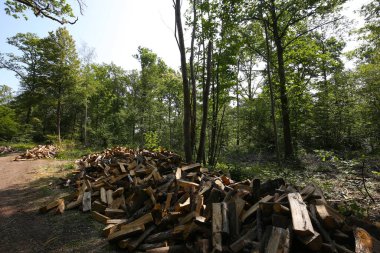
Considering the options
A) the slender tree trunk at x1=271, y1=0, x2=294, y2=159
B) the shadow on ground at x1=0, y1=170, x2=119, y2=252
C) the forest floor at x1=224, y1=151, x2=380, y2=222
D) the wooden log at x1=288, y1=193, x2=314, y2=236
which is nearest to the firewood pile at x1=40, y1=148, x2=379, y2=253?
the wooden log at x1=288, y1=193, x2=314, y2=236

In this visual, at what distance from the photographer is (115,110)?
34.2 metres

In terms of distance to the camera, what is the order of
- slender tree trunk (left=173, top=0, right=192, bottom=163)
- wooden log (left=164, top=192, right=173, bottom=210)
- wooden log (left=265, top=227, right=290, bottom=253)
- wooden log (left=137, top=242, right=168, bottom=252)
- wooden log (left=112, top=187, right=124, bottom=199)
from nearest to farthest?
wooden log (left=265, top=227, right=290, bottom=253), wooden log (left=137, top=242, right=168, bottom=252), wooden log (left=164, top=192, right=173, bottom=210), wooden log (left=112, top=187, right=124, bottom=199), slender tree trunk (left=173, top=0, right=192, bottom=163)

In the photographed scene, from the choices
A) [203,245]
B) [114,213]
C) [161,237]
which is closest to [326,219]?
[203,245]

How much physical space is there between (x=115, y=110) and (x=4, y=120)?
1425cm

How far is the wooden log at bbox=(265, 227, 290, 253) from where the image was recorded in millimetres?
2809

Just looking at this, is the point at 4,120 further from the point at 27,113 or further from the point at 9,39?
the point at 9,39

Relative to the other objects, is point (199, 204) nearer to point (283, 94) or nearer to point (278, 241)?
point (278, 241)

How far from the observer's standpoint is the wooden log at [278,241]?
2.81 metres

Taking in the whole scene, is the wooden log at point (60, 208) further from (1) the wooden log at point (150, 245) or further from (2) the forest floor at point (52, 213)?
(1) the wooden log at point (150, 245)

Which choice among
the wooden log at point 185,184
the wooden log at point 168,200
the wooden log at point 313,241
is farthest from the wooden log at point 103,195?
the wooden log at point 313,241

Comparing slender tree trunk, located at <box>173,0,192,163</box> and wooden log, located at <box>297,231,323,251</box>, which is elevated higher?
slender tree trunk, located at <box>173,0,192,163</box>

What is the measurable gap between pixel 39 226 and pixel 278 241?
4.83 meters

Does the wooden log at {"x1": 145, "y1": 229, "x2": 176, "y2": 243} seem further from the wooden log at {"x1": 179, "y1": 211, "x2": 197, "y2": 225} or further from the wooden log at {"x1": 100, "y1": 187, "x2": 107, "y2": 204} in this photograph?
the wooden log at {"x1": 100, "y1": 187, "x2": 107, "y2": 204}

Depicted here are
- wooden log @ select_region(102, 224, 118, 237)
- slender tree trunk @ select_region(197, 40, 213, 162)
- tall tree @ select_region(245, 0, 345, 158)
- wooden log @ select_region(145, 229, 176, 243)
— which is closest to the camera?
wooden log @ select_region(145, 229, 176, 243)
